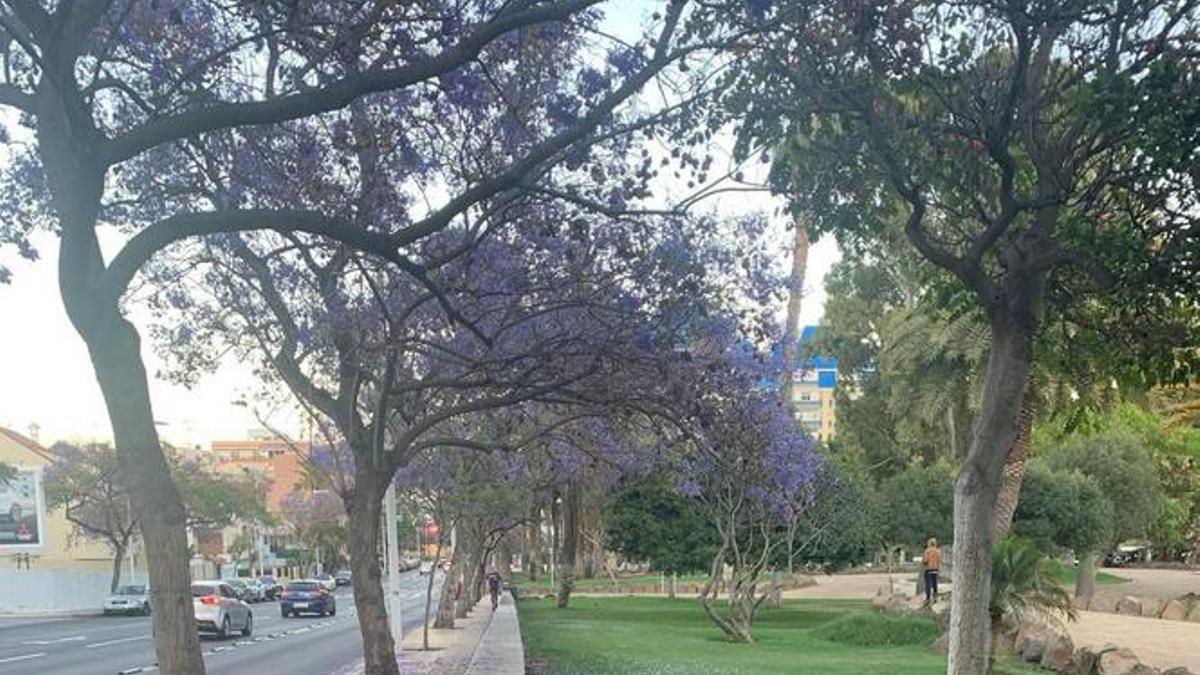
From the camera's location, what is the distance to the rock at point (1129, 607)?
89.6ft

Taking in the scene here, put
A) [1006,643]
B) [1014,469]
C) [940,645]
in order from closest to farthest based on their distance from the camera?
[1006,643] < [940,645] < [1014,469]

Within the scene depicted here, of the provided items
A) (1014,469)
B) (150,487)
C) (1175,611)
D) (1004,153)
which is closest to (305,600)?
(1014,469)

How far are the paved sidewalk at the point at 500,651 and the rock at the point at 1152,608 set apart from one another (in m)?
14.0

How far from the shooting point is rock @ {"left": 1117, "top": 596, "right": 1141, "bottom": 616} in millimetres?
27316

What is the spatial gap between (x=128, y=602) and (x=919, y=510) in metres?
27.7

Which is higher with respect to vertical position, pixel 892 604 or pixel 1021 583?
pixel 1021 583

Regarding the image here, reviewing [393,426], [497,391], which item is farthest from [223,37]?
[393,426]

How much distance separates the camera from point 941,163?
29.6 ft

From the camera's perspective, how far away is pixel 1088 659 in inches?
659

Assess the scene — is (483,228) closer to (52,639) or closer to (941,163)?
(941,163)

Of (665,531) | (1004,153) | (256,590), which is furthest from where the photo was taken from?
(256,590)

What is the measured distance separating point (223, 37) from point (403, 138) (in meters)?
1.49

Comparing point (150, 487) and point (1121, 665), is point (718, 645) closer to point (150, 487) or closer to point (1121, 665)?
point (1121, 665)

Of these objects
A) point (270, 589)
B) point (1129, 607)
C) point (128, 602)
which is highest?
point (1129, 607)
